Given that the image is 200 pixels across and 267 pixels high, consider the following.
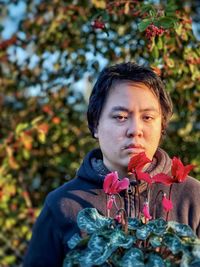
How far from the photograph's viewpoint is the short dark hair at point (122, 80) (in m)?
1.99

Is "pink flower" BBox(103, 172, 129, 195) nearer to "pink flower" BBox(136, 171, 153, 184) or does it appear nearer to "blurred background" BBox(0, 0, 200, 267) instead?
"pink flower" BBox(136, 171, 153, 184)

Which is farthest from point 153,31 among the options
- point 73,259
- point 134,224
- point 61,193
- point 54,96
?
point 54,96

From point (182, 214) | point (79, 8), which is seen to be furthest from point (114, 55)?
point (182, 214)

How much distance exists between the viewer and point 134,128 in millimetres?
1889

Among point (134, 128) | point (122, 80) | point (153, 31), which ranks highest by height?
point (153, 31)

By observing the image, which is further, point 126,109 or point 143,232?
point 126,109

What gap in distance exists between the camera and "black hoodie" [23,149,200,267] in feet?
6.39

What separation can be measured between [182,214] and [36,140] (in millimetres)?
1962

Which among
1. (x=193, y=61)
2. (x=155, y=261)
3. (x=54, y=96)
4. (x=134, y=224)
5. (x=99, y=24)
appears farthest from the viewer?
(x=54, y=96)

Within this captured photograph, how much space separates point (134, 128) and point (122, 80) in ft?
0.57

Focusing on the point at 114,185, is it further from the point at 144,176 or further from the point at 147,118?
the point at 147,118

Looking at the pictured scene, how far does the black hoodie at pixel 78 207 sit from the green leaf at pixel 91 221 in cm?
28

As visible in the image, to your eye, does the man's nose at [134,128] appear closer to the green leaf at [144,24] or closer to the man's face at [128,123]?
the man's face at [128,123]

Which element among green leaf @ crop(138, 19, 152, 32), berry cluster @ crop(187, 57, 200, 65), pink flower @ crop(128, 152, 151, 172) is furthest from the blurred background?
pink flower @ crop(128, 152, 151, 172)
